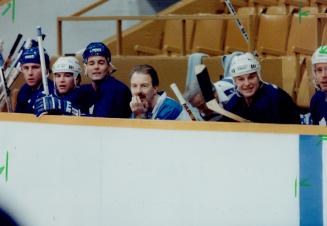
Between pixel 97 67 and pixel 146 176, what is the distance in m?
0.90

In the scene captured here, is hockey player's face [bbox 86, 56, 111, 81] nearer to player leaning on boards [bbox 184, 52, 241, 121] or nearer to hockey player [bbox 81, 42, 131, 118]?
hockey player [bbox 81, 42, 131, 118]

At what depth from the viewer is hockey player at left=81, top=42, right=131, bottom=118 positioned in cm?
503

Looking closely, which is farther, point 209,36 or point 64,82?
point 209,36

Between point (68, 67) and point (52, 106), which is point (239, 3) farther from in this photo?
point (52, 106)

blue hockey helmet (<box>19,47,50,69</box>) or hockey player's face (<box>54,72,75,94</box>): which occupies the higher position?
blue hockey helmet (<box>19,47,50,69</box>)

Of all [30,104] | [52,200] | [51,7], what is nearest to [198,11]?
[51,7]

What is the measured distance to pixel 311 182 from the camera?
4.11 m

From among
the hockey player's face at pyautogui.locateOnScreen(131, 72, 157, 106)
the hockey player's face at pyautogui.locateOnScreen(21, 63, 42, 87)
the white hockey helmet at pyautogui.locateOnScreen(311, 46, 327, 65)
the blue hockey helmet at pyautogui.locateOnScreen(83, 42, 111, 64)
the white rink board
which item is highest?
the blue hockey helmet at pyautogui.locateOnScreen(83, 42, 111, 64)

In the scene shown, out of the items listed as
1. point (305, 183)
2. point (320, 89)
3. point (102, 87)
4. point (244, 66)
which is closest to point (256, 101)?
point (244, 66)

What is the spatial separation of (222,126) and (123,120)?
0.51 metres

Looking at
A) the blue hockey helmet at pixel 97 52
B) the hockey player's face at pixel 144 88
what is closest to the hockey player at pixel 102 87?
the blue hockey helmet at pixel 97 52

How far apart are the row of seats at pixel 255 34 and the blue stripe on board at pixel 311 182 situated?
285 centimetres

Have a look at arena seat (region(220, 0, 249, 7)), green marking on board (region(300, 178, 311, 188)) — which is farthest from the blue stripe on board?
arena seat (region(220, 0, 249, 7))

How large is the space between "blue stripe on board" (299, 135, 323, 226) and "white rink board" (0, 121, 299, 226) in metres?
0.04
